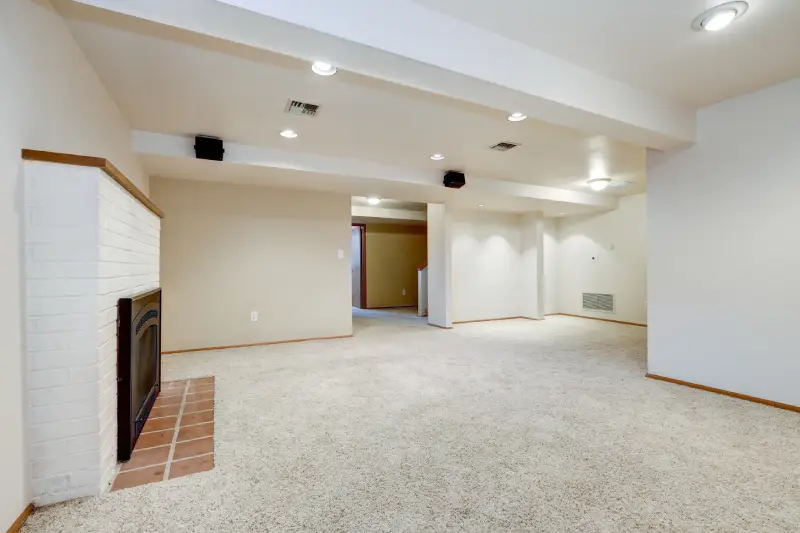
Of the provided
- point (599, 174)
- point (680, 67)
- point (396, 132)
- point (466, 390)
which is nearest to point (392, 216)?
point (599, 174)

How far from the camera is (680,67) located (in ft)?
8.10

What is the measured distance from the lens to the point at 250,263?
193 inches

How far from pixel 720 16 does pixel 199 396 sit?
158 inches

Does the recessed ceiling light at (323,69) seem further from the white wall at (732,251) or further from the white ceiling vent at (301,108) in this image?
the white wall at (732,251)

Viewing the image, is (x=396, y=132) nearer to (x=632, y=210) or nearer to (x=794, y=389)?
(x=794, y=389)

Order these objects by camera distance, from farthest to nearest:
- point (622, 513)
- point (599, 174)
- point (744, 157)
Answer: point (599, 174) → point (744, 157) → point (622, 513)

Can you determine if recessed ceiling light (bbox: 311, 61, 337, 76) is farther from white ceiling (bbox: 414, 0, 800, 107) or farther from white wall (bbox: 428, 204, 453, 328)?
white wall (bbox: 428, 204, 453, 328)

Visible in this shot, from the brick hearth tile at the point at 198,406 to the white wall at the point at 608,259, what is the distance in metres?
6.58

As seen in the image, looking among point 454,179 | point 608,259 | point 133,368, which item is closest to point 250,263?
point 454,179

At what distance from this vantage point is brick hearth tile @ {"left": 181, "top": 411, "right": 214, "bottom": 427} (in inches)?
96.6

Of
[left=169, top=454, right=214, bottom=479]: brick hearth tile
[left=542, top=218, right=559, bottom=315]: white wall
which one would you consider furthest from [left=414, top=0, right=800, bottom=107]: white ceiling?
[left=542, top=218, right=559, bottom=315]: white wall

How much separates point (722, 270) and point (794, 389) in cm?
93

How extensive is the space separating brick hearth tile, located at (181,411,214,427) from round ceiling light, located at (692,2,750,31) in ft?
11.9

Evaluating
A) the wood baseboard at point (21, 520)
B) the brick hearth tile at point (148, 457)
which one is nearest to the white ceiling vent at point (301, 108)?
the brick hearth tile at point (148, 457)
